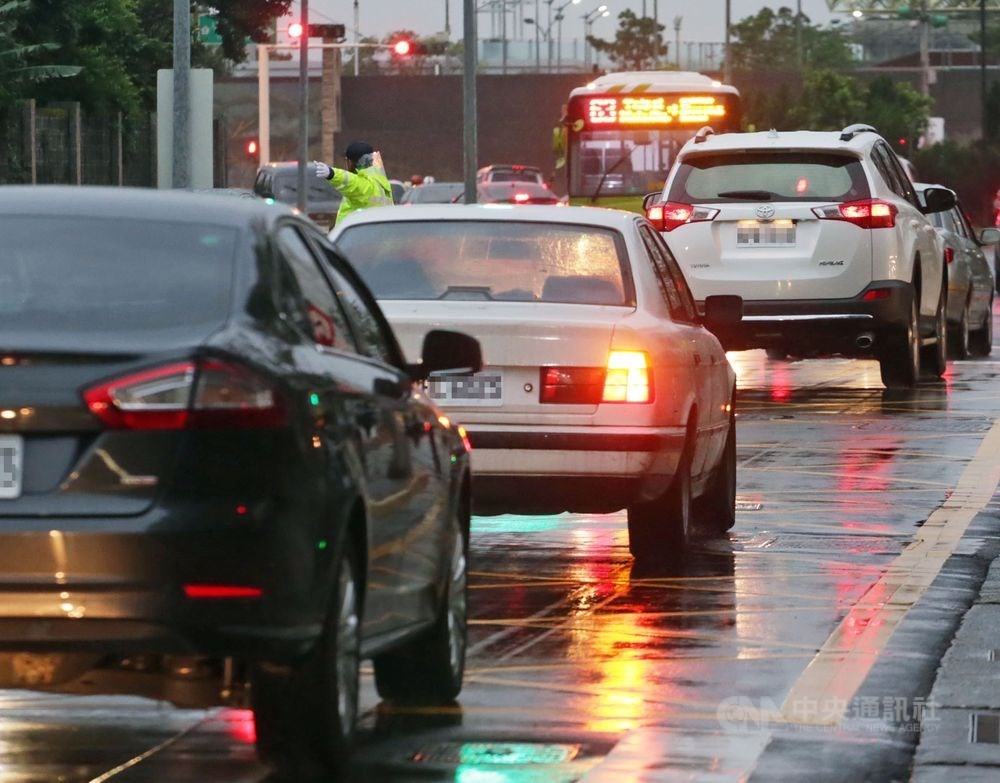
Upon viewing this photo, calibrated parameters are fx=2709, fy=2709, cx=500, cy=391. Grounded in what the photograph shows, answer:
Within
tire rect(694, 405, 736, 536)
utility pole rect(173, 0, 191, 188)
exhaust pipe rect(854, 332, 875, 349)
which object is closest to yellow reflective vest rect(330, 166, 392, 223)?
exhaust pipe rect(854, 332, 875, 349)

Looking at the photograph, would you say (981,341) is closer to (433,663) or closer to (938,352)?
(938,352)

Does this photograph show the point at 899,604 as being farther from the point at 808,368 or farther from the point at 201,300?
the point at 808,368

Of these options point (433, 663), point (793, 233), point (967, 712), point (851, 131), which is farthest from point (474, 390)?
point (851, 131)

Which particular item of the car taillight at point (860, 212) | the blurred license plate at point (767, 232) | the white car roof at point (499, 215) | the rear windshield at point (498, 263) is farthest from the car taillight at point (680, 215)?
the rear windshield at point (498, 263)

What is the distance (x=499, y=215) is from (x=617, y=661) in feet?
11.4

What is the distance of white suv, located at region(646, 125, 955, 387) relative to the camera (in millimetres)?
20141

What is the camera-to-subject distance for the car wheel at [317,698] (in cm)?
637

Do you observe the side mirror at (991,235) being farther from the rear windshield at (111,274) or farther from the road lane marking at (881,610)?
the rear windshield at (111,274)

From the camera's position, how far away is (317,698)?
253 inches

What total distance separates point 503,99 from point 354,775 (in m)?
108

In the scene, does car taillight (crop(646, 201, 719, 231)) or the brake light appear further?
car taillight (crop(646, 201, 719, 231))

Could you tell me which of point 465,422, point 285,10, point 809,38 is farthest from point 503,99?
point 465,422

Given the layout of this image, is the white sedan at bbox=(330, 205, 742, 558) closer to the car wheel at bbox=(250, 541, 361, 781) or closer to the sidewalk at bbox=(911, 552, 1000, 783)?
the sidewalk at bbox=(911, 552, 1000, 783)

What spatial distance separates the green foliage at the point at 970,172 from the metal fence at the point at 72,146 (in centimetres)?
3715
